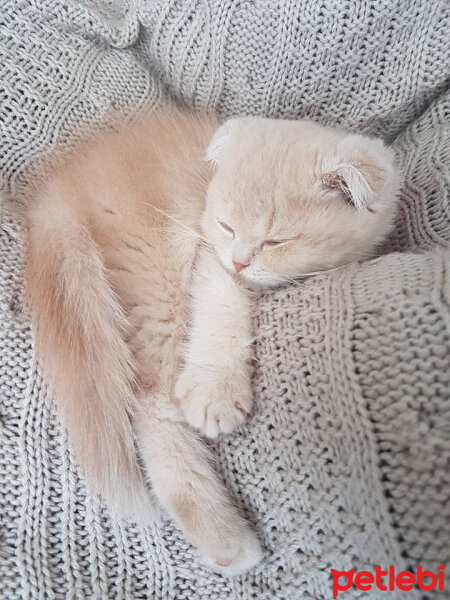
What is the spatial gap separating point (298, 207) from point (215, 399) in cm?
43

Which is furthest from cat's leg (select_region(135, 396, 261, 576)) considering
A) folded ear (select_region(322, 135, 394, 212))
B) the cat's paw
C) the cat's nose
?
folded ear (select_region(322, 135, 394, 212))

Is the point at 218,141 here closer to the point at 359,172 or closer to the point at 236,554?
the point at 359,172

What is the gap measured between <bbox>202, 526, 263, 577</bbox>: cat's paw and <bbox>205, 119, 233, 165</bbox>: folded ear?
0.81 m

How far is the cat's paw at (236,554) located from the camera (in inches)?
29.1

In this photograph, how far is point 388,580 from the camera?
0.62m

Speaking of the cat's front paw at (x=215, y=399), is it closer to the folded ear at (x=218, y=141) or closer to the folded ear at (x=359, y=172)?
the folded ear at (x=359, y=172)

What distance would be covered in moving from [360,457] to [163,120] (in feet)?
2.95

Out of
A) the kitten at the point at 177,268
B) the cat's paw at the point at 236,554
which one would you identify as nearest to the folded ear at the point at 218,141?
the kitten at the point at 177,268

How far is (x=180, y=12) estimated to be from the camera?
3.68 ft

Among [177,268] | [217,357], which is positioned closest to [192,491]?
[217,357]

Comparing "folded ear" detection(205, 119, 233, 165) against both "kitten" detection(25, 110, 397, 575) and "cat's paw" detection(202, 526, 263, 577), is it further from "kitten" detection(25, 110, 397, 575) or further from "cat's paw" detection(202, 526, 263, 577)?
"cat's paw" detection(202, 526, 263, 577)

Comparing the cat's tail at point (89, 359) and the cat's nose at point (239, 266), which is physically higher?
the cat's nose at point (239, 266)

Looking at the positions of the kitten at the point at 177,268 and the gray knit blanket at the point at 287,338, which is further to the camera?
the kitten at the point at 177,268

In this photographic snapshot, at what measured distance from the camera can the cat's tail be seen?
31.2 inches
